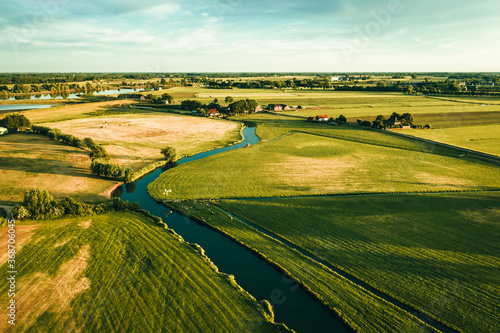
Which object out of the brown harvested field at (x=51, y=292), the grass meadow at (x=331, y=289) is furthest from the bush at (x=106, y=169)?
the grass meadow at (x=331, y=289)

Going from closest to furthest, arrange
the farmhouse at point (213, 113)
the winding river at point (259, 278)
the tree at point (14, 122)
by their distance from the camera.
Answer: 1. the winding river at point (259, 278)
2. the tree at point (14, 122)
3. the farmhouse at point (213, 113)

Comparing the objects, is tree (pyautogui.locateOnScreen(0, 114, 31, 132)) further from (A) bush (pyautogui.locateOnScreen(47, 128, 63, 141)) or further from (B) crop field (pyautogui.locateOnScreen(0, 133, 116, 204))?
(A) bush (pyautogui.locateOnScreen(47, 128, 63, 141))

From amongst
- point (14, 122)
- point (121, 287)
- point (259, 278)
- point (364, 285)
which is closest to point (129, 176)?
point (121, 287)

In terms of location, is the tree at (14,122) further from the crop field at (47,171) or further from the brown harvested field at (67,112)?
the brown harvested field at (67,112)

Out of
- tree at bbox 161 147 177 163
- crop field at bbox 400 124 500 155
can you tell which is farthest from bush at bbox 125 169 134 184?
crop field at bbox 400 124 500 155

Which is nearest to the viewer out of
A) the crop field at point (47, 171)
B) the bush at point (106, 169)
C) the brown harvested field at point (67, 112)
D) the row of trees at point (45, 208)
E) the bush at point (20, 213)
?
the bush at point (20, 213)

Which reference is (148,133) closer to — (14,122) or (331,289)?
(14,122)
